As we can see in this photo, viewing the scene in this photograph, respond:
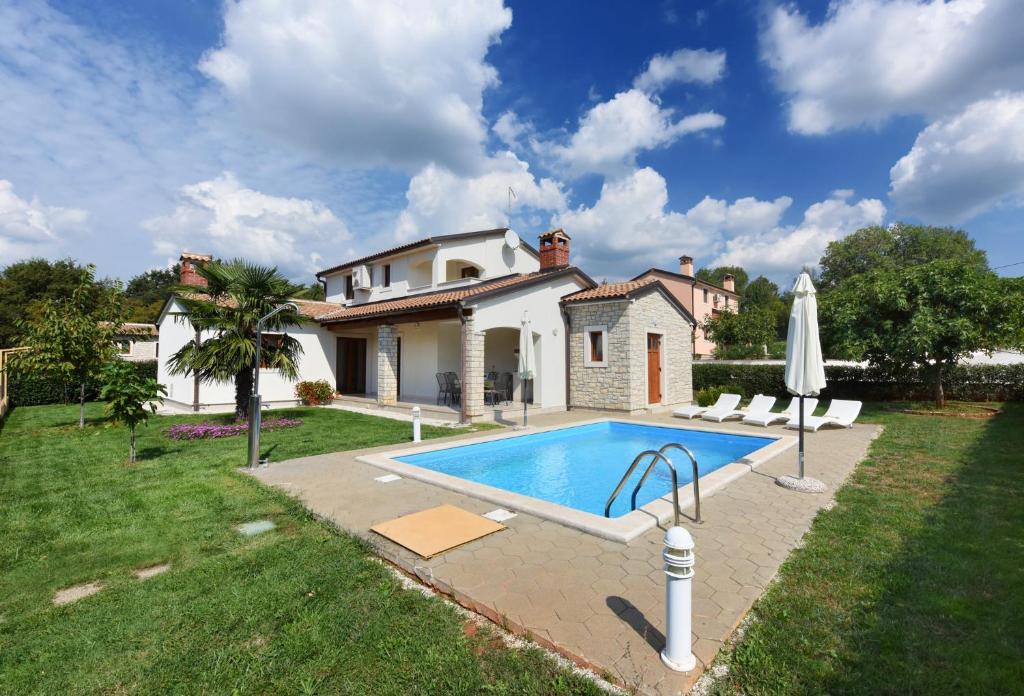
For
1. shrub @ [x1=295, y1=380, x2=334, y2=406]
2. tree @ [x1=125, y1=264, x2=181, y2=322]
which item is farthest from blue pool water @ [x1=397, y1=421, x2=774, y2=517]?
tree @ [x1=125, y1=264, x2=181, y2=322]

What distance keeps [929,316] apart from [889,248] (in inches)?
1765

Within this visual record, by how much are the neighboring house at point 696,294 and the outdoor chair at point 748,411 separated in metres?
18.4

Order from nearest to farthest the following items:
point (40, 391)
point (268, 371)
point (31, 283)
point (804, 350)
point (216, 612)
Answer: point (216, 612) → point (804, 350) → point (268, 371) → point (40, 391) → point (31, 283)

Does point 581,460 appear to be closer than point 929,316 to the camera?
Yes

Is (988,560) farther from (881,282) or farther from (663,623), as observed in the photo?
(881,282)

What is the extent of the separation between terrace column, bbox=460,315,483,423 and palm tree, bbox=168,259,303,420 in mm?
4674

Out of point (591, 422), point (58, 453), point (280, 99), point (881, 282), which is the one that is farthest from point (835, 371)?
point (58, 453)

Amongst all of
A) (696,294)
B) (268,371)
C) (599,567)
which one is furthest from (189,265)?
(696,294)

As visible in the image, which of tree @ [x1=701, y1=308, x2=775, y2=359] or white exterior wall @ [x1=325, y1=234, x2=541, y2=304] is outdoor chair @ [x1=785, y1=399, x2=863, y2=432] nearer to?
white exterior wall @ [x1=325, y1=234, x2=541, y2=304]

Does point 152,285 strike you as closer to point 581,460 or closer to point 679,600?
point 581,460

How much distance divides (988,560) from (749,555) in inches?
81.9

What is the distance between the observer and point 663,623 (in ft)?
10.1

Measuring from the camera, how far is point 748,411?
13.3 meters

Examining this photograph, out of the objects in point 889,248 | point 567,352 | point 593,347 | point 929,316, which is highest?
point 889,248
